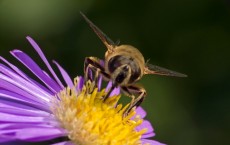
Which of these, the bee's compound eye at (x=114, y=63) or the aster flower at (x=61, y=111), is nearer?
the aster flower at (x=61, y=111)

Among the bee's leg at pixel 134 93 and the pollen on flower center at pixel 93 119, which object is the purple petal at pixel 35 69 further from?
the bee's leg at pixel 134 93

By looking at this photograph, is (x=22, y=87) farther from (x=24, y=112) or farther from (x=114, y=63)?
(x=114, y=63)

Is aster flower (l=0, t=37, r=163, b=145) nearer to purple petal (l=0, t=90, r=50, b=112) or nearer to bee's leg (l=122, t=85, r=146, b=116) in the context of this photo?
purple petal (l=0, t=90, r=50, b=112)

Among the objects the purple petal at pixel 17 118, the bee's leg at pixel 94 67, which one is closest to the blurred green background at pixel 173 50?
the bee's leg at pixel 94 67

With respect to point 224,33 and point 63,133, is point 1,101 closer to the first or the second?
point 63,133

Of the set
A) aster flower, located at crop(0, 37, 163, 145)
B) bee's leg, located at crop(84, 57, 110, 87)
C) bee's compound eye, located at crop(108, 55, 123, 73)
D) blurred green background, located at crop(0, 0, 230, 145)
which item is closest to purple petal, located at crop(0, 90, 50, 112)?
aster flower, located at crop(0, 37, 163, 145)

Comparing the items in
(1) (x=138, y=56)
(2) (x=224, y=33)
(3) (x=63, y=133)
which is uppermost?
(2) (x=224, y=33)

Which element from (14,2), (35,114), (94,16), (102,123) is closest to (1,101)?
(35,114)
